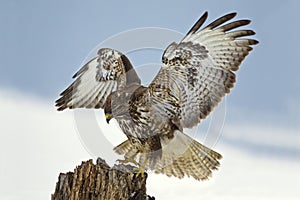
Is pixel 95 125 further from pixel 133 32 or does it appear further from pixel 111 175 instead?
pixel 133 32

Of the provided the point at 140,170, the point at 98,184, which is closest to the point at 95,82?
the point at 140,170

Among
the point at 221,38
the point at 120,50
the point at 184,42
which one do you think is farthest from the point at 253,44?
the point at 120,50

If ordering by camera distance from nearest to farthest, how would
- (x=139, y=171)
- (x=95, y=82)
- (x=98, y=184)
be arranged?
1. (x=98, y=184)
2. (x=139, y=171)
3. (x=95, y=82)

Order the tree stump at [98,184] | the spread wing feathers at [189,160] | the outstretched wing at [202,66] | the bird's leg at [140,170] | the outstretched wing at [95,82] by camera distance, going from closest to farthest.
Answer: the tree stump at [98,184] → the bird's leg at [140,170] → the outstretched wing at [202,66] → the spread wing feathers at [189,160] → the outstretched wing at [95,82]

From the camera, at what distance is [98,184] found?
15.2ft

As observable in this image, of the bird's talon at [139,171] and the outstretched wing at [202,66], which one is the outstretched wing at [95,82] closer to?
the outstretched wing at [202,66]

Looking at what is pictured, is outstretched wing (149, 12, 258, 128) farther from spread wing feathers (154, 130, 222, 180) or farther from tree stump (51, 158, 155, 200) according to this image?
tree stump (51, 158, 155, 200)

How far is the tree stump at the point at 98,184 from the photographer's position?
4.61 metres

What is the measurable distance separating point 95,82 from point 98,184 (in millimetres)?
1443

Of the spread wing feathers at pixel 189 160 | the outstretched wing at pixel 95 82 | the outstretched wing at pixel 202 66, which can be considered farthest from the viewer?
the outstretched wing at pixel 95 82

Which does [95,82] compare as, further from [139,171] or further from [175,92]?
[139,171]

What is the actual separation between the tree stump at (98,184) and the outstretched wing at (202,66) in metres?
0.88

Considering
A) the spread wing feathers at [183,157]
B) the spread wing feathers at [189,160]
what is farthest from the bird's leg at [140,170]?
the spread wing feathers at [189,160]

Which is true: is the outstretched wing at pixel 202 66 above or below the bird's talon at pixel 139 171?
above
